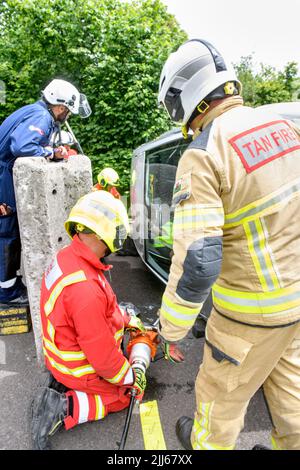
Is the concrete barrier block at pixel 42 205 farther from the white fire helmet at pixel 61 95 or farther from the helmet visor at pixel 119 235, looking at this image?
the white fire helmet at pixel 61 95

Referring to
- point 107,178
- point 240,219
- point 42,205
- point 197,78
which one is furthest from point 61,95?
point 240,219

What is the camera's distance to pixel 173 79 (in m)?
1.47

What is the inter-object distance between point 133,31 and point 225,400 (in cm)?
605

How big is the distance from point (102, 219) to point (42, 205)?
2.04 ft

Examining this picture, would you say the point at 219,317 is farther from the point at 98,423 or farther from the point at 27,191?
the point at 27,191

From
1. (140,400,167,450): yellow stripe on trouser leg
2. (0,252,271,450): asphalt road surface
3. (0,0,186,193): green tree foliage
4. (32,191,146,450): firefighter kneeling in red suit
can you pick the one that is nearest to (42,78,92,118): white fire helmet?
(32,191,146,450): firefighter kneeling in red suit

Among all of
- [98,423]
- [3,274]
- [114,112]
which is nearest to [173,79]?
[98,423]

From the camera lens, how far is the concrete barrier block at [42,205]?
2.04m

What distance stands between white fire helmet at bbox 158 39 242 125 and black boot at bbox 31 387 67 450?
1685 mm

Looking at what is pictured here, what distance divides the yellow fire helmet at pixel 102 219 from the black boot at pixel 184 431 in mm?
1187

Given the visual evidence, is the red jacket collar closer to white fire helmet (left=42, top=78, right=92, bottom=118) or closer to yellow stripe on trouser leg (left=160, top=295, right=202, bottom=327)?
yellow stripe on trouser leg (left=160, top=295, right=202, bottom=327)

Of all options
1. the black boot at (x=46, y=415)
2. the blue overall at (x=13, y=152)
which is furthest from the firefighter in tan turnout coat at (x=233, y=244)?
the blue overall at (x=13, y=152)

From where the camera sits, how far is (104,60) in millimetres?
5734

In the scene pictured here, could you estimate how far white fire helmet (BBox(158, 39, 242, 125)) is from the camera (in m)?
1.40
